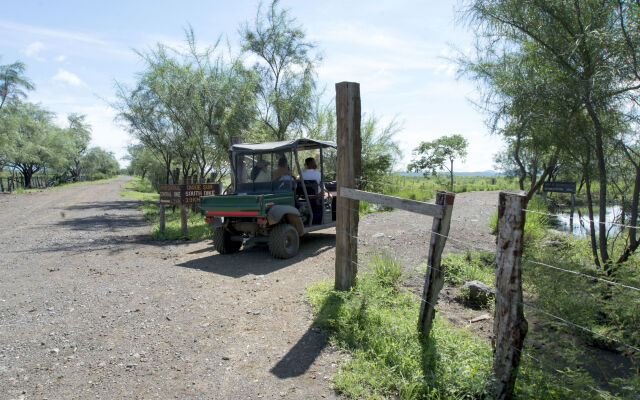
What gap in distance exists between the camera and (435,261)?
3.38 meters

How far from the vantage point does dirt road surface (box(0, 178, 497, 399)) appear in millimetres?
2975

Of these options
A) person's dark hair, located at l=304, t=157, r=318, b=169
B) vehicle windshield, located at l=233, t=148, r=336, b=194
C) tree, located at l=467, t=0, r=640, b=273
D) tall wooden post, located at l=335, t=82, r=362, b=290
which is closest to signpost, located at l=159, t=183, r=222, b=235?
vehicle windshield, located at l=233, t=148, r=336, b=194

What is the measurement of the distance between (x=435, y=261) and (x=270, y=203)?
390cm

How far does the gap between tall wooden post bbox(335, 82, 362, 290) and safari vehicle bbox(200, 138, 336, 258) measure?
215cm

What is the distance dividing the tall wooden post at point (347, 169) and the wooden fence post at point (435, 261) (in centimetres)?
142

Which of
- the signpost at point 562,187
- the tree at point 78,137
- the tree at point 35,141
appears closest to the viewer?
the signpost at point 562,187

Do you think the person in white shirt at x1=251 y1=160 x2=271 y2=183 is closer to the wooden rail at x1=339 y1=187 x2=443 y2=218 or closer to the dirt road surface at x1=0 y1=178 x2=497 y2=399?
the dirt road surface at x1=0 y1=178 x2=497 y2=399

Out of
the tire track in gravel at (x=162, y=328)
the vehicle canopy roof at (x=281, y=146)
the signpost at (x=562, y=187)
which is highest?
the vehicle canopy roof at (x=281, y=146)

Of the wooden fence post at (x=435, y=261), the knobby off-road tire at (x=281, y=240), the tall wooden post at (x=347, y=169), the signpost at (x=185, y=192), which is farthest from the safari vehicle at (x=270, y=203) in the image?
the wooden fence post at (x=435, y=261)

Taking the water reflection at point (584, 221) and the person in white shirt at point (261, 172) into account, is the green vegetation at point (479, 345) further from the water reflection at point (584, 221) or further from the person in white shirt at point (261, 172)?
the person in white shirt at point (261, 172)

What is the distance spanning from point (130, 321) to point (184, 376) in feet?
4.73

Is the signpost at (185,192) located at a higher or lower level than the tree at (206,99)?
lower

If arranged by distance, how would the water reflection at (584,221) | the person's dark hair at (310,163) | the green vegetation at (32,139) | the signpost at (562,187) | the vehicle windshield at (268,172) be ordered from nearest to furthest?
1. the water reflection at (584,221)
2. the vehicle windshield at (268,172)
3. the person's dark hair at (310,163)
4. the signpost at (562,187)
5. the green vegetation at (32,139)

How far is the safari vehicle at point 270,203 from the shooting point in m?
6.79
